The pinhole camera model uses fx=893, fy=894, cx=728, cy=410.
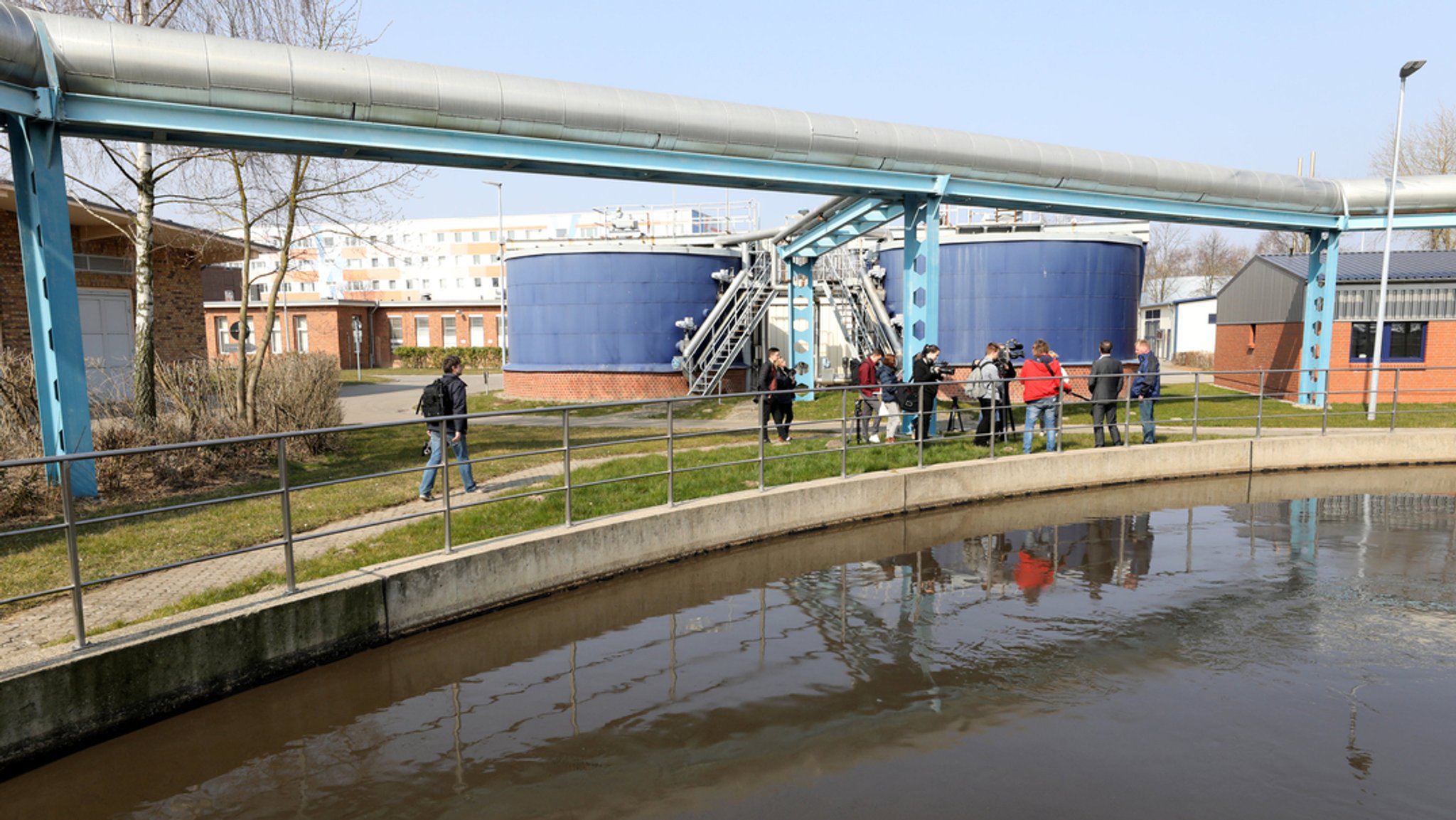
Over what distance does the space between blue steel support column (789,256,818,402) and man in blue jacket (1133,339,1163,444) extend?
8858 mm

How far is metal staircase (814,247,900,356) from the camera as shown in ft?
77.7

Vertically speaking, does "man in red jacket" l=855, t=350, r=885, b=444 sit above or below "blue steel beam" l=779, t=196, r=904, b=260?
below

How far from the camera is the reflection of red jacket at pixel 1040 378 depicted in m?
13.1

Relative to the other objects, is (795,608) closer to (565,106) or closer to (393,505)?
(393,505)

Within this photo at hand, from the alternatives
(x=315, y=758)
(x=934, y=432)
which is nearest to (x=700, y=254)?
(x=934, y=432)

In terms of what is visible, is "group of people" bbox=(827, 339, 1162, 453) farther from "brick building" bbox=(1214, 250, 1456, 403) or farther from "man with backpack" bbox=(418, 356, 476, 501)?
"brick building" bbox=(1214, 250, 1456, 403)

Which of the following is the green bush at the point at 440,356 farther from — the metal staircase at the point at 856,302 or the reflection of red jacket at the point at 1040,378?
the reflection of red jacket at the point at 1040,378

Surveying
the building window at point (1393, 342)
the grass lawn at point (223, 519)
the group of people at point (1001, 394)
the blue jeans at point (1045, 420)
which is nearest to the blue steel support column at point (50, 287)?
the grass lawn at point (223, 519)

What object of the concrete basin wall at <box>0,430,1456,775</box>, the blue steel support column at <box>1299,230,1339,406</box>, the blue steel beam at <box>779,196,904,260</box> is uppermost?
the blue steel beam at <box>779,196,904,260</box>

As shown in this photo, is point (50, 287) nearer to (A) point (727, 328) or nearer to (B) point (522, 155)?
(B) point (522, 155)

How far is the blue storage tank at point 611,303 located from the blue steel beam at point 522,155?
33.8 feet

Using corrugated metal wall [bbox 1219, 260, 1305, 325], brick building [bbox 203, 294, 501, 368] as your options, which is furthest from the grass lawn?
brick building [bbox 203, 294, 501, 368]

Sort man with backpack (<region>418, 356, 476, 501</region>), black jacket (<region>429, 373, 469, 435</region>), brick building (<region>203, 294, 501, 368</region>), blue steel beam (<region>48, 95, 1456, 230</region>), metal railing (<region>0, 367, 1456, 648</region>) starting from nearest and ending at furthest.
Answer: metal railing (<region>0, 367, 1456, 648</region>) < blue steel beam (<region>48, 95, 1456, 230</region>) < man with backpack (<region>418, 356, 476, 501</region>) < black jacket (<region>429, 373, 469, 435</region>) < brick building (<region>203, 294, 501, 368</region>)

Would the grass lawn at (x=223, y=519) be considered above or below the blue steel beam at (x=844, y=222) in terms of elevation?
below
